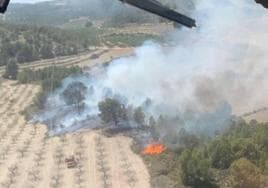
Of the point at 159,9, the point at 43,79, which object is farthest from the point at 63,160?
the point at 43,79

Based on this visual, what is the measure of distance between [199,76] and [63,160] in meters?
24.4

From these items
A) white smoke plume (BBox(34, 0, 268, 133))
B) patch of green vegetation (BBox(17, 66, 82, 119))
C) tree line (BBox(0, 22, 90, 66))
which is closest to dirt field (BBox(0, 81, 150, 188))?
white smoke plume (BBox(34, 0, 268, 133))

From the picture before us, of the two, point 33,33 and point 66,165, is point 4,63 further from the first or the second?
point 66,165

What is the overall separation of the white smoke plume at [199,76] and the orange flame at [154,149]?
3262 millimetres

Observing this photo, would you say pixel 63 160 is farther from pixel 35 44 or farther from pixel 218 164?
pixel 35 44

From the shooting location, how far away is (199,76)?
191ft

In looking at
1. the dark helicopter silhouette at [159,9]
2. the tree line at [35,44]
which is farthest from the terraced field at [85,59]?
the dark helicopter silhouette at [159,9]

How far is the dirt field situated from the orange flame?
0.85 m

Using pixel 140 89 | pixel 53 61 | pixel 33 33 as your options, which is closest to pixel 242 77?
pixel 140 89

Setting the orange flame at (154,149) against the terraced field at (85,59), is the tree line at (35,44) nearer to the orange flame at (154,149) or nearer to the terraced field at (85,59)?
the terraced field at (85,59)

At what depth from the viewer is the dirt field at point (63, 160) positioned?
3256cm

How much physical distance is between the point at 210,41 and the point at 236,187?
47.4 m

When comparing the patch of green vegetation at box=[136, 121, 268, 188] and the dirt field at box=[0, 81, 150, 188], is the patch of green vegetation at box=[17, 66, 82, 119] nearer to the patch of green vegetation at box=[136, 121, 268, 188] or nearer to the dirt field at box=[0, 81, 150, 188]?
the dirt field at box=[0, 81, 150, 188]

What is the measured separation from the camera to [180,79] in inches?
2303
